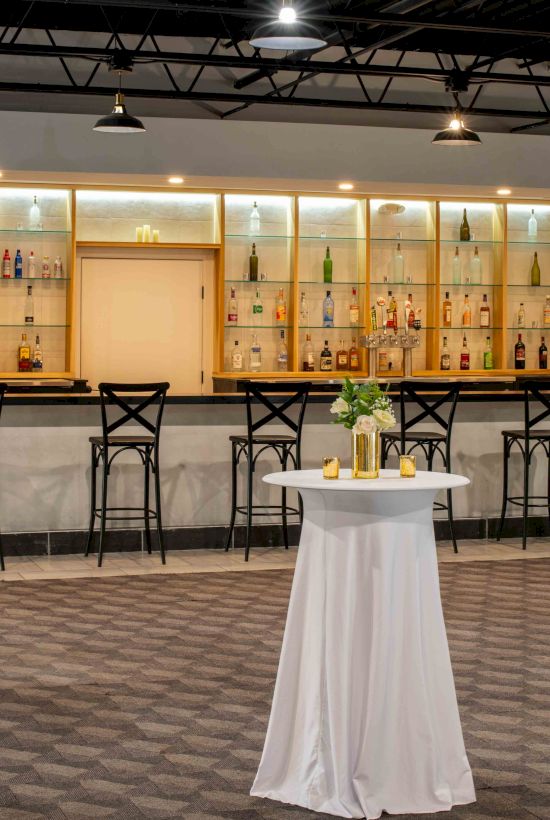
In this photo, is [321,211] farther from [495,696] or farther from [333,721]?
[333,721]

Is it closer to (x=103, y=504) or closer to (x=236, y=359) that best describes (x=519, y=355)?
(x=236, y=359)

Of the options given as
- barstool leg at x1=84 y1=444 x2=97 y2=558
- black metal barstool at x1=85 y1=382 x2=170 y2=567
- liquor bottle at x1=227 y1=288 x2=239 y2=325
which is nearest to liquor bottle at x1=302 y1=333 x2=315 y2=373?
liquor bottle at x1=227 y1=288 x2=239 y2=325

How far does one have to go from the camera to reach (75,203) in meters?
9.92

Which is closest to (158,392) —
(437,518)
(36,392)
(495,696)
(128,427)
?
(128,427)

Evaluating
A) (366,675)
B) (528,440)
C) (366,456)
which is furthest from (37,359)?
(366,675)

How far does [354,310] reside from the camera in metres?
10.6

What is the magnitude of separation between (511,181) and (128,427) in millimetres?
4654

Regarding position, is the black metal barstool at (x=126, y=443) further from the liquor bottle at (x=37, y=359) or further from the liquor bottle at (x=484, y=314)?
the liquor bottle at (x=484, y=314)

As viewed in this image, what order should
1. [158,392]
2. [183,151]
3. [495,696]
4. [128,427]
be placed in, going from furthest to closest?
[183,151] < [128,427] < [158,392] < [495,696]

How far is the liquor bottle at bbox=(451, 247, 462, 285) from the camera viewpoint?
1088cm

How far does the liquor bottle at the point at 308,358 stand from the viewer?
34.4 feet

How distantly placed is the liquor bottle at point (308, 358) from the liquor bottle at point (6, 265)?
269 cm

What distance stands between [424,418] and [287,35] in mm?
2830

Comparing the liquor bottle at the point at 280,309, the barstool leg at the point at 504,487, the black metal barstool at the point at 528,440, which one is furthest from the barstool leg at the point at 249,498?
the liquor bottle at the point at 280,309
